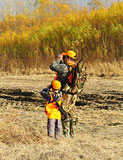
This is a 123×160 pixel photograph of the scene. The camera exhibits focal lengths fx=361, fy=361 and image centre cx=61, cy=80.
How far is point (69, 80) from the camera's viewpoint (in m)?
6.05

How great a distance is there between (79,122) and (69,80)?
222cm

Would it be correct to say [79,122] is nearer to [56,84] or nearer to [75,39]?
[56,84]

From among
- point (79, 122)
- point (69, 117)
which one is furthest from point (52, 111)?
point (79, 122)

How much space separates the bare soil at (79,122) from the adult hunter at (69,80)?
0.30m

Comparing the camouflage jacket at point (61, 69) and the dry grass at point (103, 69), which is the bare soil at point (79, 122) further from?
the camouflage jacket at point (61, 69)

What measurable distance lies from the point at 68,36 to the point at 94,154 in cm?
1496

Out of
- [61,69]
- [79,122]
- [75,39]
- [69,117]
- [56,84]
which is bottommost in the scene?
[79,122]

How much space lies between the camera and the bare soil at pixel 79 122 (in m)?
4.32

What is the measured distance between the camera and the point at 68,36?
18891mm

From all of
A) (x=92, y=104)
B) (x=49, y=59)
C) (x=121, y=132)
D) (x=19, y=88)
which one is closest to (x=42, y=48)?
(x=49, y=59)

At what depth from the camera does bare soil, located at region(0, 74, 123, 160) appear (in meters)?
4.32

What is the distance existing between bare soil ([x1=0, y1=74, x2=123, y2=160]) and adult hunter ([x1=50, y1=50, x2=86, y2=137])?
30 centimetres

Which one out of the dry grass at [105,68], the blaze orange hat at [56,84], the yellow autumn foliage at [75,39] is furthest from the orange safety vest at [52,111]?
the yellow autumn foliage at [75,39]

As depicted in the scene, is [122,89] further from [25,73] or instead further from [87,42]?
[25,73]
